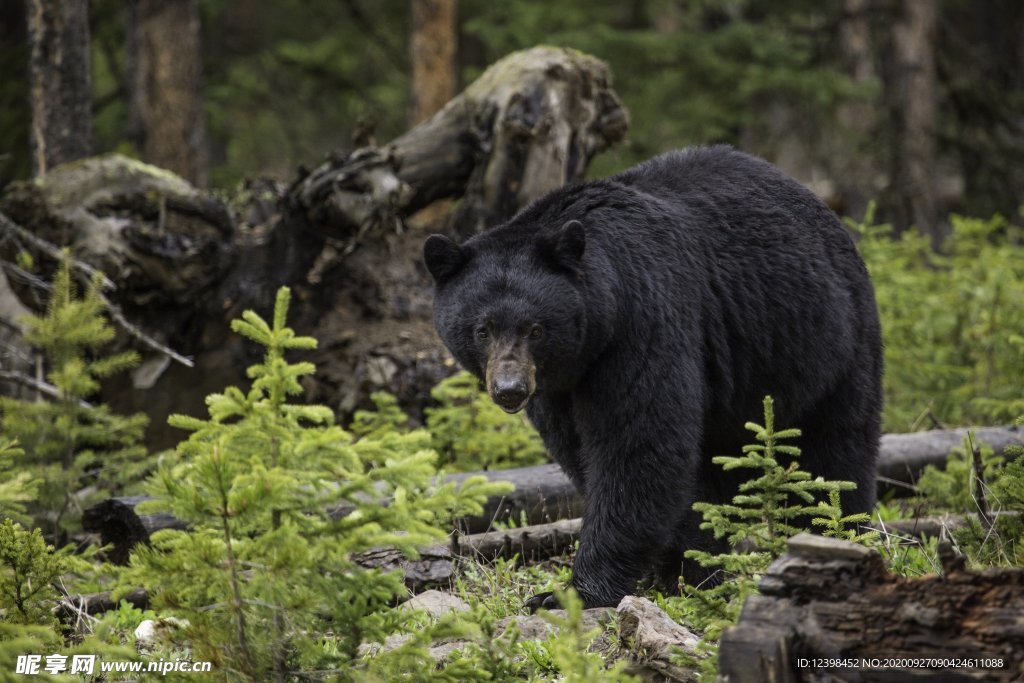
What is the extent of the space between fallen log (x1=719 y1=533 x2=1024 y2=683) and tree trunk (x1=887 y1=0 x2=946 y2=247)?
11054 millimetres

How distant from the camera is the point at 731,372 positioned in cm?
483

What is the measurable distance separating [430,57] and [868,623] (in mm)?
9818

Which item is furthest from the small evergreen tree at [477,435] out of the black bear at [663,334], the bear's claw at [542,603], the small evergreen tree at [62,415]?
the bear's claw at [542,603]

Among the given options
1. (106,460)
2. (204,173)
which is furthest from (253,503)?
(204,173)

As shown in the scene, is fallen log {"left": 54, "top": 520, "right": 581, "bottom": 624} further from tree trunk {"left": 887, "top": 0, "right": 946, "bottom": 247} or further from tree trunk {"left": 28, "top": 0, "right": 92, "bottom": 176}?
tree trunk {"left": 887, "top": 0, "right": 946, "bottom": 247}

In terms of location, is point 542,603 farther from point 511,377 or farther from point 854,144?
point 854,144

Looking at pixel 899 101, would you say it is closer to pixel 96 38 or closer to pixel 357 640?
pixel 96 38

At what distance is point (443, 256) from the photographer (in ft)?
15.1

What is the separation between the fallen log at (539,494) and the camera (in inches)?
Result: 212

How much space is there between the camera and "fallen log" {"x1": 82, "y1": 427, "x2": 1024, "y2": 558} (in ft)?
17.7

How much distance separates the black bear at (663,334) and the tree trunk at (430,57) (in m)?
6.64

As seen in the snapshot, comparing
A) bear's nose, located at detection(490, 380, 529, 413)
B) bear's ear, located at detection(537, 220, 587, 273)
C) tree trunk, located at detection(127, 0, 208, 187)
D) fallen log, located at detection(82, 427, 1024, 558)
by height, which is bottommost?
fallen log, located at detection(82, 427, 1024, 558)

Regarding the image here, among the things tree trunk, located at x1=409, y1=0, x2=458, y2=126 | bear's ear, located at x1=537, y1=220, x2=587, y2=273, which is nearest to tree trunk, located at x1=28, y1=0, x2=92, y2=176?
tree trunk, located at x1=409, y1=0, x2=458, y2=126

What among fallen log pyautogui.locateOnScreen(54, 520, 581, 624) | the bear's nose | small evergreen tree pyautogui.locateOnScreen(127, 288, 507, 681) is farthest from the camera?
fallen log pyautogui.locateOnScreen(54, 520, 581, 624)
